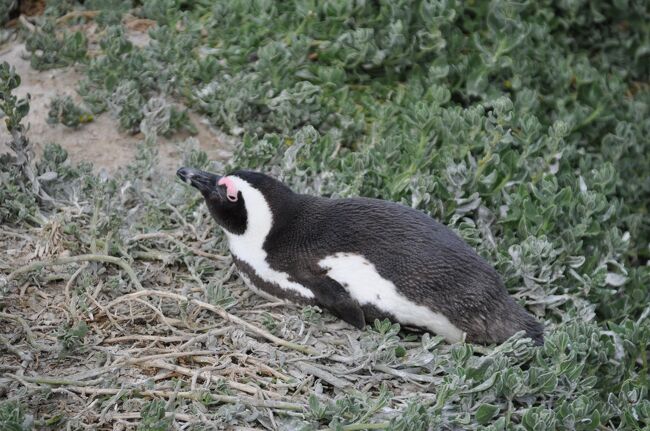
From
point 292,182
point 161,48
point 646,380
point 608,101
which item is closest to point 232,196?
point 292,182

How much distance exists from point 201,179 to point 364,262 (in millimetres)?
813

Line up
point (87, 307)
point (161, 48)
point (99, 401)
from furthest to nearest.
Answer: point (161, 48) → point (87, 307) → point (99, 401)

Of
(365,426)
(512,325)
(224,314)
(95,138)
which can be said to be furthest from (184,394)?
(95,138)

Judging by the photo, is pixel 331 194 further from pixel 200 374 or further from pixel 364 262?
pixel 200 374

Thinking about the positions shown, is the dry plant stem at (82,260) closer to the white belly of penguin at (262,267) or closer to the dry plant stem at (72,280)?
the dry plant stem at (72,280)

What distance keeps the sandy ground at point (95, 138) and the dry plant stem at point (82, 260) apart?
0.91 meters

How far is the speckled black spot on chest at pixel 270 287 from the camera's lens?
4055 mm

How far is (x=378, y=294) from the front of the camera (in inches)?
154

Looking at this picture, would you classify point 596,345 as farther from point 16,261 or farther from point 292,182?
point 16,261

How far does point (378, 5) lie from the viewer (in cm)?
581

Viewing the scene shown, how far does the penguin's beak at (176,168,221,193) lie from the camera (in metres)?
4.21

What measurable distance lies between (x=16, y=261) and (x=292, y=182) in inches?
52.1

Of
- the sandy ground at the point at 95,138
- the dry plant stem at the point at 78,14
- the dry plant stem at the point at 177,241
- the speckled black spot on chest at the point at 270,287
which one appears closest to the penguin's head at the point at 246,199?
the speckled black spot on chest at the point at 270,287

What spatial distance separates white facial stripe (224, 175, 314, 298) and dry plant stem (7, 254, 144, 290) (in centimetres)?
46
